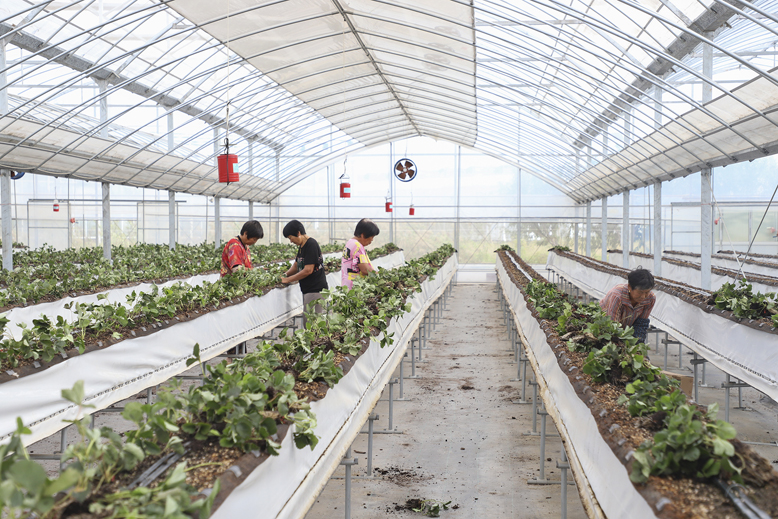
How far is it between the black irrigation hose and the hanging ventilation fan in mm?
21216

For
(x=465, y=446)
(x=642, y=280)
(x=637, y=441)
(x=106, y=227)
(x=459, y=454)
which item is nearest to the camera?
(x=637, y=441)

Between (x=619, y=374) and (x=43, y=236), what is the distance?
77.4ft

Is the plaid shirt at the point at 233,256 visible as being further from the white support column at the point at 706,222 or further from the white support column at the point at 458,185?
the white support column at the point at 458,185

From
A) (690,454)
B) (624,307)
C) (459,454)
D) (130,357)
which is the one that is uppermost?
(624,307)

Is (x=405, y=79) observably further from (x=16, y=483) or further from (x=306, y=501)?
(x=16, y=483)

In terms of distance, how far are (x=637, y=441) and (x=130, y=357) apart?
12.4 feet

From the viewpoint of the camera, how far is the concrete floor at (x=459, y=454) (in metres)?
4.67

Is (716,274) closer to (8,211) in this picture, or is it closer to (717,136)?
(717,136)

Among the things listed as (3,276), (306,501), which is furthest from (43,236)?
(306,501)

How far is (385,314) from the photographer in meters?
5.57

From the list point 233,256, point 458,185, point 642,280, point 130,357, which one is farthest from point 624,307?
point 458,185

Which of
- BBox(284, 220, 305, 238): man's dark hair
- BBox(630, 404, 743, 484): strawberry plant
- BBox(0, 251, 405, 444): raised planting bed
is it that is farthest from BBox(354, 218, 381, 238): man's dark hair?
BBox(630, 404, 743, 484): strawberry plant

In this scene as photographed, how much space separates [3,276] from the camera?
344 inches

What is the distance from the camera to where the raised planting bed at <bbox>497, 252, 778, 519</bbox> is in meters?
2.16
